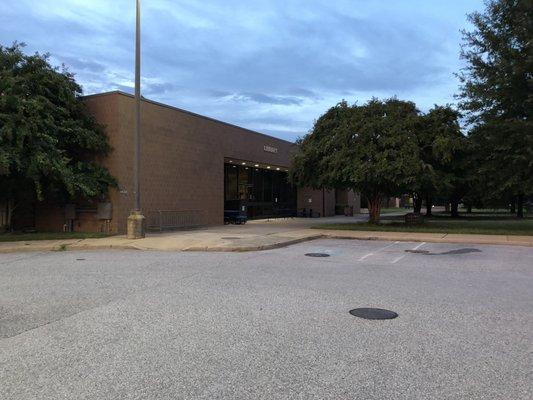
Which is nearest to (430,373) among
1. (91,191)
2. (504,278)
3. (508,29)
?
(504,278)

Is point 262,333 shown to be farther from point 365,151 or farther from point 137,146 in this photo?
point 365,151

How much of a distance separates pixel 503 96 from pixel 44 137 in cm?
1952

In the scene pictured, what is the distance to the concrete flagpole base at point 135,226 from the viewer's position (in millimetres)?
18688

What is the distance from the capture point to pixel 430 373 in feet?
16.1

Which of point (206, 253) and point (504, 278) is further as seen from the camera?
point (206, 253)

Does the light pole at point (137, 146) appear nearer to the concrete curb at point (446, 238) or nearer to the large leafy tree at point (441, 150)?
the concrete curb at point (446, 238)

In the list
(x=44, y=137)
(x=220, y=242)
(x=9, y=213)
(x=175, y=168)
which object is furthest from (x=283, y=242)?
(x=9, y=213)

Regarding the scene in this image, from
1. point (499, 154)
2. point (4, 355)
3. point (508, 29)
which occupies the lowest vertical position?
point (4, 355)

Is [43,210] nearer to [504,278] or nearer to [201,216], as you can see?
[201,216]

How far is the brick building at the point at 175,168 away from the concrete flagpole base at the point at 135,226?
2.67 m

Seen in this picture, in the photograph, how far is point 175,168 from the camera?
966 inches

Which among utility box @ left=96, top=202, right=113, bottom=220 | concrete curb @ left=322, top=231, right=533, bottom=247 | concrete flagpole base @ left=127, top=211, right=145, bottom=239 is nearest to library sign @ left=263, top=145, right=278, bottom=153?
concrete curb @ left=322, top=231, right=533, bottom=247

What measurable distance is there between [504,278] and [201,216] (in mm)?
17853

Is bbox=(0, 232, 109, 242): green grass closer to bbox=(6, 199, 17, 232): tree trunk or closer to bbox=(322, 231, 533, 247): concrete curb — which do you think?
bbox=(6, 199, 17, 232): tree trunk
